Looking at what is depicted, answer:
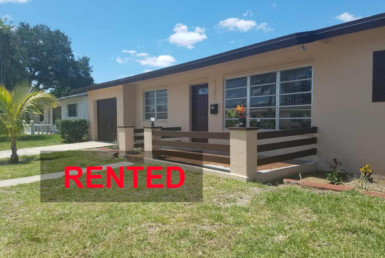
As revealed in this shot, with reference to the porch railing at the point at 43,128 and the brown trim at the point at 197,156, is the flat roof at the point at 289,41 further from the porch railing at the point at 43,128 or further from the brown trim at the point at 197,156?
the porch railing at the point at 43,128

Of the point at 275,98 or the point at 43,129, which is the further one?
the point at 43,129

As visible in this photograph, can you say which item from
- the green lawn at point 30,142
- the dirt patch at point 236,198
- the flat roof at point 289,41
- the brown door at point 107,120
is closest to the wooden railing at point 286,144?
the dirt patch at point 236,198

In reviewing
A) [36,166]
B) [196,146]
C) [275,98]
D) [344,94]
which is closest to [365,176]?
[344,94]

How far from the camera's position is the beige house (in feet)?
16.7

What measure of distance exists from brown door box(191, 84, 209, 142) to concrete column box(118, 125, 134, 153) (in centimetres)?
227

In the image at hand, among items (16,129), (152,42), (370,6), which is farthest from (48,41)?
(370,6)

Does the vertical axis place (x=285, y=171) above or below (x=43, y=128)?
below

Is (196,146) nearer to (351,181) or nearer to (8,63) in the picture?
(351,181)

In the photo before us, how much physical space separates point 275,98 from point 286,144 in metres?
1.71

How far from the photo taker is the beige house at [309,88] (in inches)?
201

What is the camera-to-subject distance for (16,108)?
778 cm

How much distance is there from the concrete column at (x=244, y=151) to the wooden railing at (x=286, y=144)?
24 centimetres

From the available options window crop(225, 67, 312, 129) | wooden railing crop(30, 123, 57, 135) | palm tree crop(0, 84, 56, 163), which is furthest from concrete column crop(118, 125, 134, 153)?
wooden railing crop(30, 123, 57, 135)

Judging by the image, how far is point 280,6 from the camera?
29.9ft
